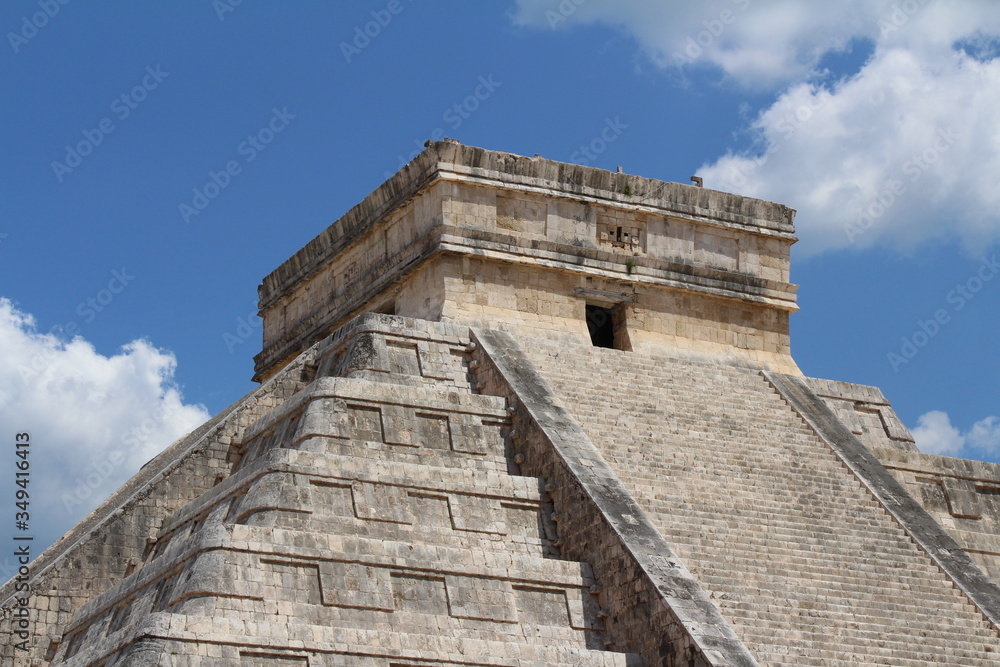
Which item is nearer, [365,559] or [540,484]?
[365,559]

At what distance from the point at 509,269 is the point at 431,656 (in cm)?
766

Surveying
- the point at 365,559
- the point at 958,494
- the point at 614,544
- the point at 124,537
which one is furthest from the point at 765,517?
the point at 124,537

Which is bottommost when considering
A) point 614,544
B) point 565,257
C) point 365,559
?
point 365,559

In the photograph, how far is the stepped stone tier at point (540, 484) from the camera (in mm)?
15203

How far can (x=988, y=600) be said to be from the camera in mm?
17531

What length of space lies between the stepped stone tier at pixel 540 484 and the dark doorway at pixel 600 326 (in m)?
0.03

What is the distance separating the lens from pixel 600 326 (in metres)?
22.5

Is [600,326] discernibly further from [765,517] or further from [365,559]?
[365,559]

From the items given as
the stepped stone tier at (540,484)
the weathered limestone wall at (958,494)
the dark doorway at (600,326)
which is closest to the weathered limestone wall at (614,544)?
the stepped stone tier at (540,484)

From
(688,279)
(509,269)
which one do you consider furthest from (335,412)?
(688,279)

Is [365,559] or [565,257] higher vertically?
[565,257]

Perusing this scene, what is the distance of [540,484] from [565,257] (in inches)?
202

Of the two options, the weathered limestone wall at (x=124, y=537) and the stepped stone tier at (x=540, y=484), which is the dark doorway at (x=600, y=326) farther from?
the weathered limestone wall at (x=124, y=537)

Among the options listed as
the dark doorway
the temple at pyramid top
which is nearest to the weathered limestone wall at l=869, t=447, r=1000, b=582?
the temple at pyramid top
